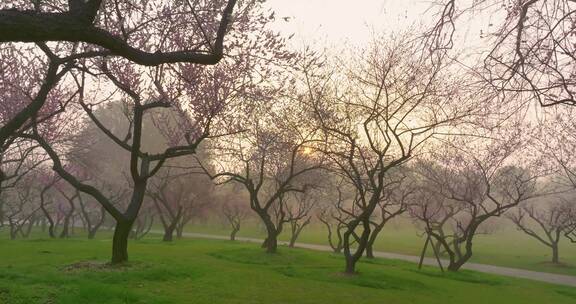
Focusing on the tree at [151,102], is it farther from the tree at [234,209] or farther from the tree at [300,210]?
the tree at [234,209]

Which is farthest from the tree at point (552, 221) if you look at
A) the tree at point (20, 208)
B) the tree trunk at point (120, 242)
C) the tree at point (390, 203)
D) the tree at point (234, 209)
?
the tree at point (20, 208)

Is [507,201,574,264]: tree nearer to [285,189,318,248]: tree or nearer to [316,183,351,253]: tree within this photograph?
[316,183,351,253]: tree

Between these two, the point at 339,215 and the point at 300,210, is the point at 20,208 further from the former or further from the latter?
the point at 339,215

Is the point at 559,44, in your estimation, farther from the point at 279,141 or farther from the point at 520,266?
the point at 520,266

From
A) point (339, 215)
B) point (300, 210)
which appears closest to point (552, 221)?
point (339, 215)

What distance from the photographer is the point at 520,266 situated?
40281mm

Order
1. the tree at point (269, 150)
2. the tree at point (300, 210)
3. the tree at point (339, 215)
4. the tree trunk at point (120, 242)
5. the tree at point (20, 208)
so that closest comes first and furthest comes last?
the tree trunk at point (120, 242)
the tree at point (269, 150)
the tree at point (339, 215)
the tree at point (300, 210)
the tree at point (20, 208)

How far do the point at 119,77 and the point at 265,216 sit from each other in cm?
1336

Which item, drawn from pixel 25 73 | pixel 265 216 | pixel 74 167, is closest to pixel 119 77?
pixel 25 73

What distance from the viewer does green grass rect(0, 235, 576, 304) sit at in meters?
13.0

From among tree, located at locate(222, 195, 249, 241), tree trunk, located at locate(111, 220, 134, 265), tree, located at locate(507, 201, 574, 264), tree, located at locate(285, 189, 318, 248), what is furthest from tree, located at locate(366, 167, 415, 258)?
tree, located at locate(222, 195, 249, 241)

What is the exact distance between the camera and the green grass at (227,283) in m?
13.0

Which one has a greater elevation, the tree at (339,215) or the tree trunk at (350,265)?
the tree at (339,215)

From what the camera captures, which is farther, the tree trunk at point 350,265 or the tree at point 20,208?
the tree at point 20,208
